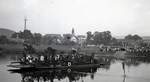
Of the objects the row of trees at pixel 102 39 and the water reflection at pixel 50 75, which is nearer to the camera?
the water reflection at pixel 50 75

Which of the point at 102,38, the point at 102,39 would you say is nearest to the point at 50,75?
the point at 102,39

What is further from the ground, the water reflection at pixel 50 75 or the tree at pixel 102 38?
the tree at pixel 102 38

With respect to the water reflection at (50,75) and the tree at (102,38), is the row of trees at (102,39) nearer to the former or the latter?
the tree at (102,38)

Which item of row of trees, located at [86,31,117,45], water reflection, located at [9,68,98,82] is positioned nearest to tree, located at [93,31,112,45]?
row of trees, located at [86,31,117,45]

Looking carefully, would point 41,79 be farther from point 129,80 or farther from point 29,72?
point 129,80

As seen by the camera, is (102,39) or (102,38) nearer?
(102,39)

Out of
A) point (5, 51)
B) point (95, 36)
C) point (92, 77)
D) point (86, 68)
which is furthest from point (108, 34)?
point (92, 77)

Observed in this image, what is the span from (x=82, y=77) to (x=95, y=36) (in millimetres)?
84704

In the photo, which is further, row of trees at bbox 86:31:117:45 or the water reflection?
row of trees at bbox 86:31:117:45

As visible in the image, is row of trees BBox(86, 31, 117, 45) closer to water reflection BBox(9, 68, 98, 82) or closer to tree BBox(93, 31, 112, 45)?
tree BBox(93, 31, 112, 45)

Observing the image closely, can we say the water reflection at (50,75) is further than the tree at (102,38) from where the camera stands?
No

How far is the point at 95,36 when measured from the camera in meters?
122

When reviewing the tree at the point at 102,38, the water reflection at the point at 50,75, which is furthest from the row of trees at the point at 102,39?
the water reflection at the point at 50,75

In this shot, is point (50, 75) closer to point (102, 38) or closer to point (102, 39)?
point (102, 39)
